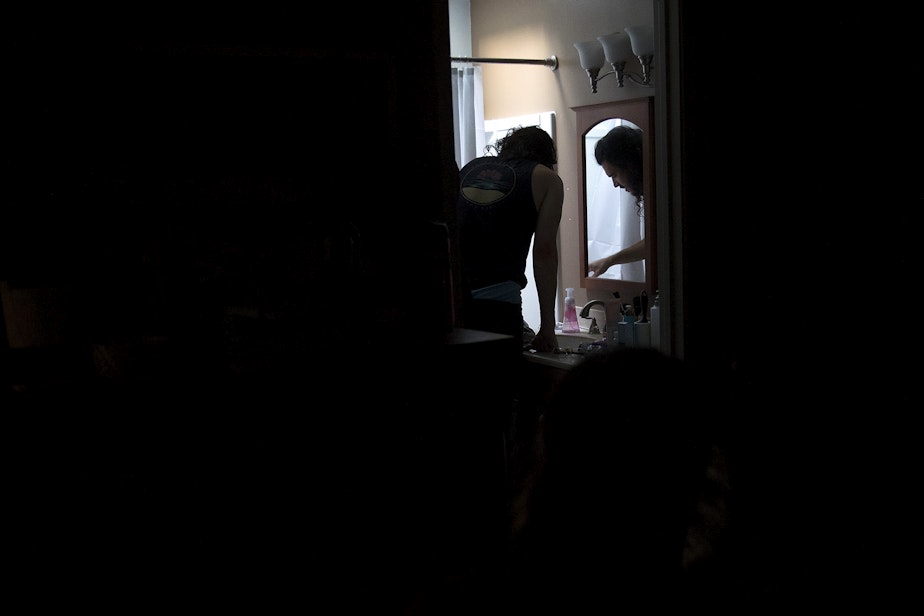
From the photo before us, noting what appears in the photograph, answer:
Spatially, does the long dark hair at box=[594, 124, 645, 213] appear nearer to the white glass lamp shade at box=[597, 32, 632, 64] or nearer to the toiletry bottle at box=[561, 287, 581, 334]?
the white glass lamp shade at box=[597, 32, 632, 64]

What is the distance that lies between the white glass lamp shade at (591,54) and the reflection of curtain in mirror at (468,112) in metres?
0.54

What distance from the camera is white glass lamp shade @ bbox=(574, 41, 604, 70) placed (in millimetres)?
2592

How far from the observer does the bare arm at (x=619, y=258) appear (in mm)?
2568

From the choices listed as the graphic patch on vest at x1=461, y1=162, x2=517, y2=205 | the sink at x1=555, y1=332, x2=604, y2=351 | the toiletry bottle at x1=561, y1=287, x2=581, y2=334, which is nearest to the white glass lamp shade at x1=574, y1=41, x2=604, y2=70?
the graphic patch on vest at x1=461, y1=162, x2=517, y2=205

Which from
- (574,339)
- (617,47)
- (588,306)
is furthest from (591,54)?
(574,339)

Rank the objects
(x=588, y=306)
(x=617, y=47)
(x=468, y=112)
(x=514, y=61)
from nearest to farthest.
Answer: (x=617, y=47) → (x=588, y=306) → (x=514, y=61) → (x=468, y=112)

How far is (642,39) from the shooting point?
2377 mm

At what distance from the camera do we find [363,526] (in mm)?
1378

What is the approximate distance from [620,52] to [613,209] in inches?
18.4

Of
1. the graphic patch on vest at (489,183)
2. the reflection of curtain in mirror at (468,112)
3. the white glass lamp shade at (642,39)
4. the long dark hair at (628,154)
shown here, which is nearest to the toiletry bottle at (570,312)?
the long dark hair at (628,154)

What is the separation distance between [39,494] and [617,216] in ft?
6.20

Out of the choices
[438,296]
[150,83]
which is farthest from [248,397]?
[150,83]

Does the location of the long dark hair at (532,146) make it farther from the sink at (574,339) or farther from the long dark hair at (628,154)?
the sink at (574,339)

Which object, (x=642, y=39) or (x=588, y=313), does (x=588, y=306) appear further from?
(x=642, y=39)
